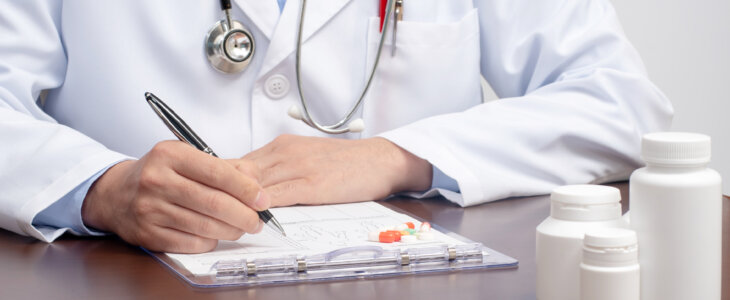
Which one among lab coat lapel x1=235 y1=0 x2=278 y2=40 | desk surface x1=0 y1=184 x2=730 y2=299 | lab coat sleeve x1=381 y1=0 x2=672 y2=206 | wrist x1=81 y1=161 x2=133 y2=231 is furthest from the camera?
lab coat lapel x1=235 y1=0 x2=278 y2=40

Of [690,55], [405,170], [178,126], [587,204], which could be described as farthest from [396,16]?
[690,55]

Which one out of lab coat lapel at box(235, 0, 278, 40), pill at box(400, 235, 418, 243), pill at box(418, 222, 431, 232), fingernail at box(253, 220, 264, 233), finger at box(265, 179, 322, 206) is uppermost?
lab coat lapel at box(235, 0, 278, 40)

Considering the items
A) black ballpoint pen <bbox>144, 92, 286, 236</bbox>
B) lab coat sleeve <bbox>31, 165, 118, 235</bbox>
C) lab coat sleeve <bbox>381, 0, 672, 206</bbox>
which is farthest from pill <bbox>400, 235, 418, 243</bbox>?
lab coat sleeve <bbox>31, 165, 118, 235</bbox>

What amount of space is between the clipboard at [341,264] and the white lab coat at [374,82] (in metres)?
0.29

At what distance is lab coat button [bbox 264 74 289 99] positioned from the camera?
49.8 inches

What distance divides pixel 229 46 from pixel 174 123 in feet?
1.17

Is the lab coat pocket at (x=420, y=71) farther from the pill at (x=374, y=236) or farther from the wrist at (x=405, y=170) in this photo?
the pill at (x=374, y=236)

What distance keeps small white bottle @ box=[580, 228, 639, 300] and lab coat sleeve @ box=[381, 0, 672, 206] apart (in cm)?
51

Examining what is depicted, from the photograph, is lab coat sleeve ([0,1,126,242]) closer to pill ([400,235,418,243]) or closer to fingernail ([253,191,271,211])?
fingernail ([253,191,271,211])

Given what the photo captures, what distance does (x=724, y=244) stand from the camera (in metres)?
0.83

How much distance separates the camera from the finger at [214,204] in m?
0.81

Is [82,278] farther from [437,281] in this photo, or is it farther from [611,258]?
[611,258]

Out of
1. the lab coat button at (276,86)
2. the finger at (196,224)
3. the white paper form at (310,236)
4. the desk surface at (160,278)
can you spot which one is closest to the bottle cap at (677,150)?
the desk surface at (160,278)

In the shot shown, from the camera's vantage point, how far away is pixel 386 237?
83 cm
